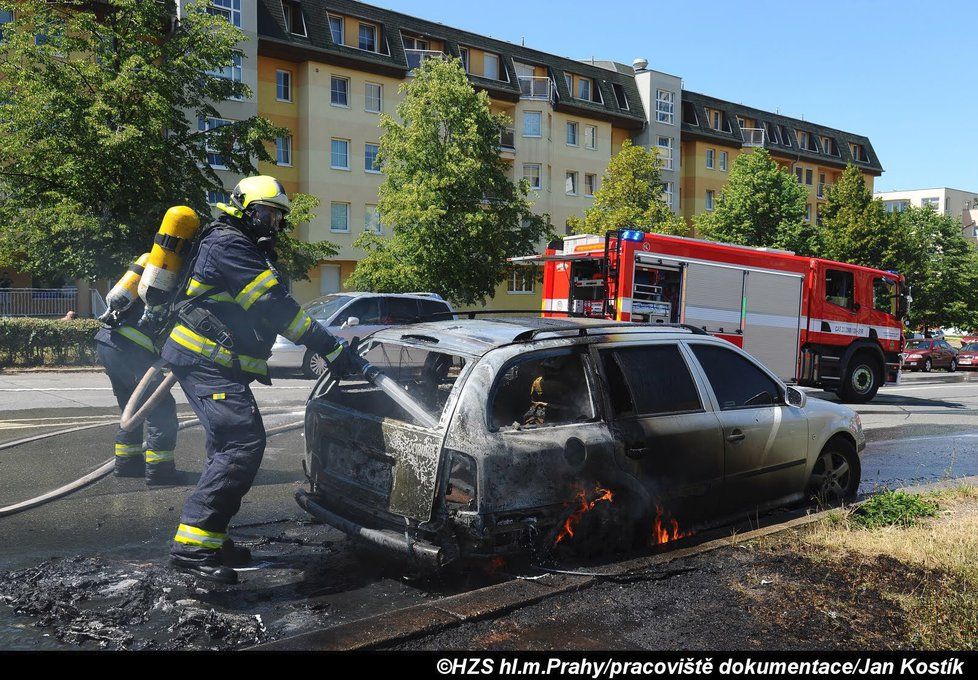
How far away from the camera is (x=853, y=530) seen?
5.23 metres

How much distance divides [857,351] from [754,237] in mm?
24495

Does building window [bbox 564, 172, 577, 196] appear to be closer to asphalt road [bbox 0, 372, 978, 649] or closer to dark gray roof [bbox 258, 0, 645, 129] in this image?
dark gray roof [bbox 258, 0, 645, 129]

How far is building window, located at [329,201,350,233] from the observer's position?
122 feet

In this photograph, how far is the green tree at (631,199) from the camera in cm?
3600

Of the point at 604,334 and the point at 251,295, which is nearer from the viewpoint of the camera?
the point at 251,295

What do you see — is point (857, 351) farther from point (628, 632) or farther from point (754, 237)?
point (754, 237)

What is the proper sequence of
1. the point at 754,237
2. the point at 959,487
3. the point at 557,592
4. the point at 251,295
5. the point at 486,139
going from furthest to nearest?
the point at 754,237
the point at 486,139
the point at 959,487
the point at 251,295
the point at 557,592

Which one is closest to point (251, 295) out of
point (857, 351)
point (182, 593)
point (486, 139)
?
point (182, 593)

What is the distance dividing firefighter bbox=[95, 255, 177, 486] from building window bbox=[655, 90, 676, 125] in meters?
47.7

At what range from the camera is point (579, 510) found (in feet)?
14.9

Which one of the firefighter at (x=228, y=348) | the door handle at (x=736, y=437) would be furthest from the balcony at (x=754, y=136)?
the firefighter at (x=228, y=348)

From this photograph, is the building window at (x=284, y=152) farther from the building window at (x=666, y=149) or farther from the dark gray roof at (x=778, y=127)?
the dark gray roof at (x=778, y=127)

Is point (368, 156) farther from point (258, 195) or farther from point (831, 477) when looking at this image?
point (258, 195)

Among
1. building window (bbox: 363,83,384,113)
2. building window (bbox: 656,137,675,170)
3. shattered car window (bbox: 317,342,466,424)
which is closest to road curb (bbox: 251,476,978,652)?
shattered car window (bbox: 317,342,466,424)
